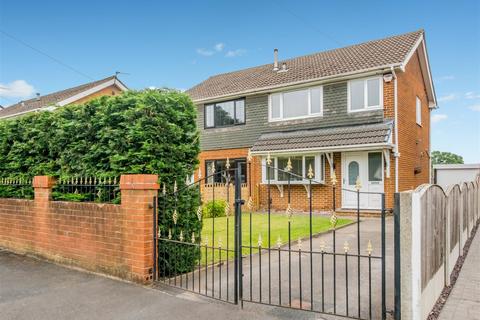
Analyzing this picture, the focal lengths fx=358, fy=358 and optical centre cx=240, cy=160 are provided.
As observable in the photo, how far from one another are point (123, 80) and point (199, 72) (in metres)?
5.90

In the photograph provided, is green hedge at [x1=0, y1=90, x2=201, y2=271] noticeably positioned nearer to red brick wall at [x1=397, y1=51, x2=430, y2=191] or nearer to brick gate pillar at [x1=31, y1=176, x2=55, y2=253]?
brick gate pillar at [x1=31, y1=176, x2=55, y2=253]

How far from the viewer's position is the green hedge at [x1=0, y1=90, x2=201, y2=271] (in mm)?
5316

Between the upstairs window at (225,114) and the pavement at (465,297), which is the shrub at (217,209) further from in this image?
the pavement at (465,297)

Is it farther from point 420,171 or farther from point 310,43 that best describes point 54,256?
point 310,43

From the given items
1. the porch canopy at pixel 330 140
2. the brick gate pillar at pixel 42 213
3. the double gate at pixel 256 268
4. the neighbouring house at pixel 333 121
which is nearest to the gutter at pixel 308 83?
the neighbouring house at pixel 333 121

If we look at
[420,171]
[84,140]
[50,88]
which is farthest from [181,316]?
[50,88]

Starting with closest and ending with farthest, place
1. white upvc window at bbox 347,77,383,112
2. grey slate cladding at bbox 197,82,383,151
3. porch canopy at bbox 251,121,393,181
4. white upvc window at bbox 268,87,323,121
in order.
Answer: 1. porch canopy at bbox 251,121,393,181
2. white upvc window at bbox 347,77,383,112
3. grey slate cladding at bbox 197,82,383,151
4. white upvc window at bbox 268,87,323,121

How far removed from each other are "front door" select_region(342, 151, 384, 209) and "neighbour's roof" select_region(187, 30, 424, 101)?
3.21m

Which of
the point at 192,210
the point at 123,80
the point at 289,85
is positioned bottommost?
the point at 192,210

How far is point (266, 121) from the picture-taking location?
16047 mm

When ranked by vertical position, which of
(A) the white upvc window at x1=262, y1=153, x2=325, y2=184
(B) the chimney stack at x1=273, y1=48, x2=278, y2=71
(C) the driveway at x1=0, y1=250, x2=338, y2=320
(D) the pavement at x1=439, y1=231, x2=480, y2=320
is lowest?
(D) the pavement at x1=439, y1=231, x2=480, y2=320

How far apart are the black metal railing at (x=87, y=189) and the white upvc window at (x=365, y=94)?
34.8 ft

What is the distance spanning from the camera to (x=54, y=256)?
20.8ft

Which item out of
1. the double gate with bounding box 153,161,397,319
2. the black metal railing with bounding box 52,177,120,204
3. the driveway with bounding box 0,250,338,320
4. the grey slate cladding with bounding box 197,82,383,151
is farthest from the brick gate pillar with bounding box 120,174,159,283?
the grey slate cladding with bounding box 197,82,383,151
